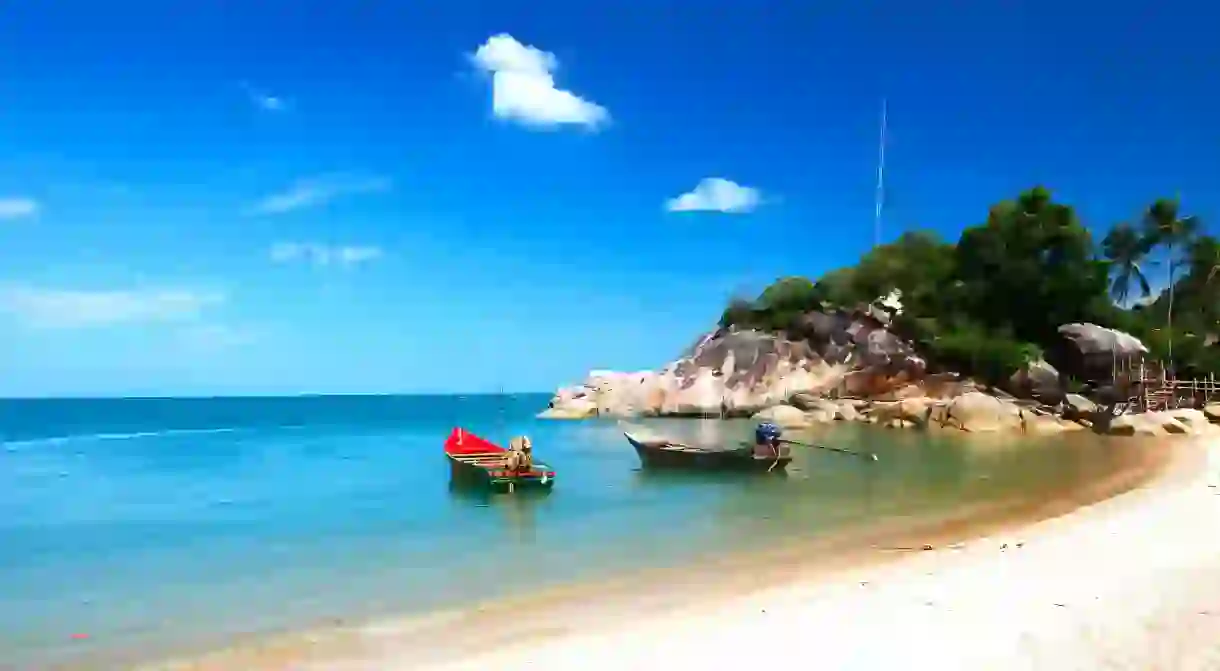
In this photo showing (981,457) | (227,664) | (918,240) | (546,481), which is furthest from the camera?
(918,240)

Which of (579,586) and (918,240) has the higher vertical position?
(918,240)

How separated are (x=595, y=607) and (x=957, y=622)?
4.19 metres

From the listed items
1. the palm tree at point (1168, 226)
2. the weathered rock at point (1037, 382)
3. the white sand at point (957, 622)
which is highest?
the palm tree at point (1168, 226)

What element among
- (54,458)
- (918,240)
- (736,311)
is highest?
(918,240)

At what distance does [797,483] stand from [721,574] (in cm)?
1259

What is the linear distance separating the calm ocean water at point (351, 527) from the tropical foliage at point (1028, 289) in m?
20.1

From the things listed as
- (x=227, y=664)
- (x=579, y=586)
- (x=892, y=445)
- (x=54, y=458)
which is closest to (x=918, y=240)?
(x=892, y=445)

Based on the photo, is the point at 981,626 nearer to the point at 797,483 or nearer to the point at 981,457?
the point at 797,483

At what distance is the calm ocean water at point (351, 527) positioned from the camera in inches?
446

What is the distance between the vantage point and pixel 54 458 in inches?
1719

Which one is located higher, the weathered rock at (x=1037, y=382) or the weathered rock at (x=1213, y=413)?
the weathered rock at (x=1037, y=382)

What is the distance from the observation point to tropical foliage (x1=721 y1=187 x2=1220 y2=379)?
53.2 m

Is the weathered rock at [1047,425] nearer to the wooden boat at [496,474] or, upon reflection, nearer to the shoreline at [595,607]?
the wooden boat at [496,474]

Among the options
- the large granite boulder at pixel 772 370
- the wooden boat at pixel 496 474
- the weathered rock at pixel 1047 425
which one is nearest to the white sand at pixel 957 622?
the wooden boat at pixel 496 474
